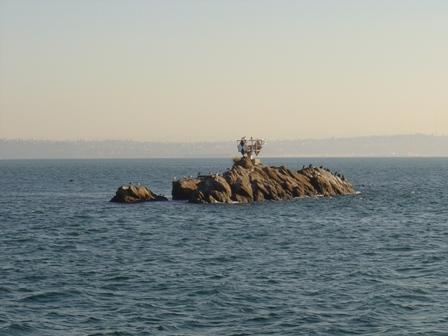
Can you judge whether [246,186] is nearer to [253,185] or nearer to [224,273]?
[253,185]

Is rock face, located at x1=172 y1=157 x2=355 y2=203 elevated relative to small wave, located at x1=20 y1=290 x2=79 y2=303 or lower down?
elevated

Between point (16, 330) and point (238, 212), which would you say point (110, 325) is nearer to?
point (16, 330)

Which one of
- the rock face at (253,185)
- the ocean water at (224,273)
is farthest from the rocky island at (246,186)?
the ocean water at (224,273)

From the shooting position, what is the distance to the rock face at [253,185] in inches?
3182

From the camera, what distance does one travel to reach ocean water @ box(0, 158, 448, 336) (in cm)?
2889

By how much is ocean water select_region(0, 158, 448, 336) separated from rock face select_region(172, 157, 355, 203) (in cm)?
890

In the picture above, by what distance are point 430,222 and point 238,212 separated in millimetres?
18271

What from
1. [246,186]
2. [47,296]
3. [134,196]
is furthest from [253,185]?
[47,296]

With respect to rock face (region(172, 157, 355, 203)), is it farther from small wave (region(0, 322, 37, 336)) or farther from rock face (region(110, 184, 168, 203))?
small wave (region(0, 322, 37, 336))

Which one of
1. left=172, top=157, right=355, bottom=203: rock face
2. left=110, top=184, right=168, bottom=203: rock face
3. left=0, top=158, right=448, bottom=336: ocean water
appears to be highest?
left=172, top=157, right=355, bottom=203: rock face

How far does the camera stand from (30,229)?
60.2 metres

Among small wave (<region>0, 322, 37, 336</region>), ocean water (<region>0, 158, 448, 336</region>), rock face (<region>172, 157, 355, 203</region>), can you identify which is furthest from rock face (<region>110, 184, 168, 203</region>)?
small wave (<region>0, 322, 37, 336</region>)

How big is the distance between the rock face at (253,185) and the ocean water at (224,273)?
29.2 feet

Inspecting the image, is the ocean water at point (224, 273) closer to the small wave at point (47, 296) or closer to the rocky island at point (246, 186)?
the small wave at point (47, 296)
